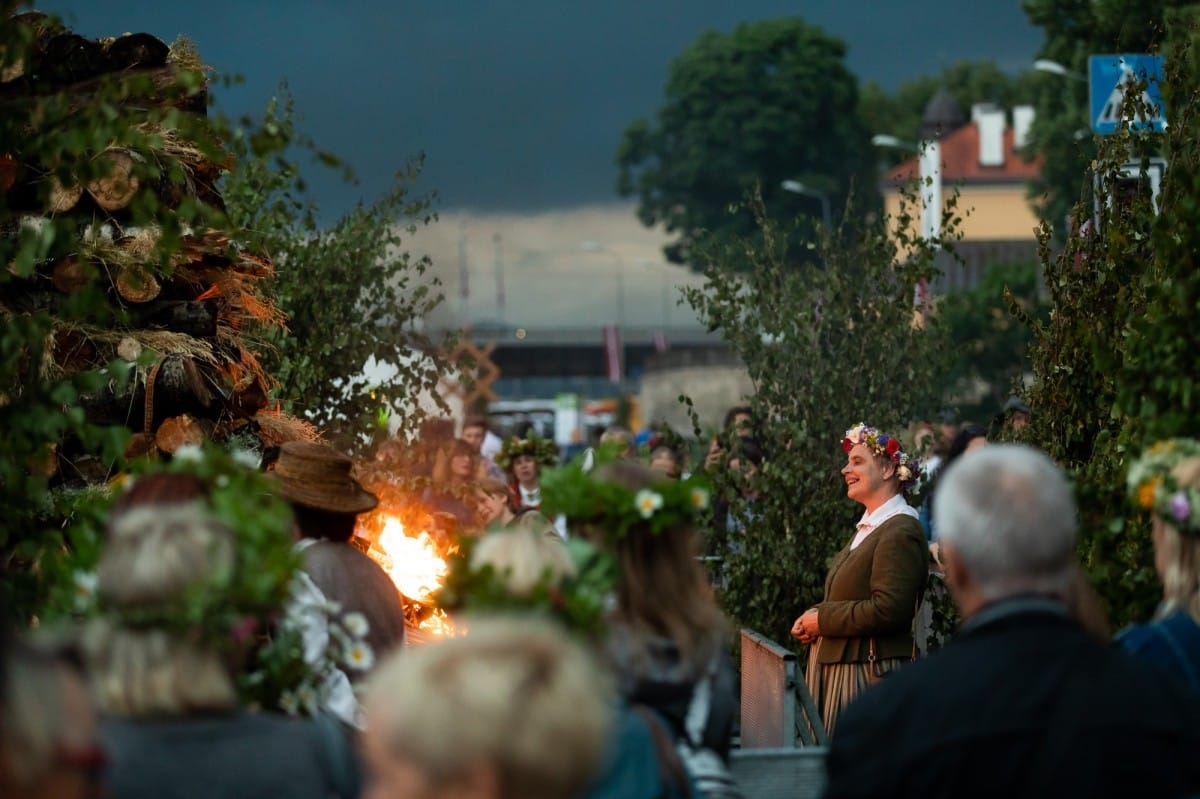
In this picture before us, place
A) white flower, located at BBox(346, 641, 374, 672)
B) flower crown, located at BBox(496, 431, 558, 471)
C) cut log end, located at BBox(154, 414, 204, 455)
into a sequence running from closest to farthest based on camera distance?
white flower, located at BBox(346, 641, 374, 672) → flower crown, located at BBox(496, 431, 558, 471) → cut log end, located at BBox(154, 414, 204, 455)

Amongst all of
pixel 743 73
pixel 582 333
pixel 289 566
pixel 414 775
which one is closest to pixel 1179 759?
pixel 414 775

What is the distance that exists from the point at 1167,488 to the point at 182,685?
2.36 metres

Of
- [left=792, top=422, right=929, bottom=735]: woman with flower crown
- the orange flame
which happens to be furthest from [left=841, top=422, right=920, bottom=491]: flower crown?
the orange flame

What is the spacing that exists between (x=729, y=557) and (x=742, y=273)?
2.22 meters

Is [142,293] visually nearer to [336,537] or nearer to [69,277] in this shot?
[69,277]

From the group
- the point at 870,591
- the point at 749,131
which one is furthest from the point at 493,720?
the point at 749,131

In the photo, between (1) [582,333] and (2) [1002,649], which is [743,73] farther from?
(2) [1002,649]

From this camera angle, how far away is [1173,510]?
433 cm

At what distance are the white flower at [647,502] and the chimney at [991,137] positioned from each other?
94039 mm

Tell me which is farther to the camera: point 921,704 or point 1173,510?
point 1173,510

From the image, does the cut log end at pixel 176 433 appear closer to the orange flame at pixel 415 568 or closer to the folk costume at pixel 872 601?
the orange flame at pixel 415 568

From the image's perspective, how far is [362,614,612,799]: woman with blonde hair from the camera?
2.83 meters

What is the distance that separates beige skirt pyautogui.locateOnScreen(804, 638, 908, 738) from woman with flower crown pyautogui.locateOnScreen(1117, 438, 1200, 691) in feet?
11.1

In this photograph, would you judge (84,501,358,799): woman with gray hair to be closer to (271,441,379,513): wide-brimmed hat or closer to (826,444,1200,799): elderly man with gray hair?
(826,444,1200,799): elderly man with gray hair
